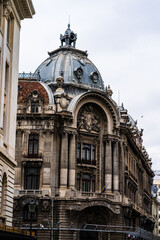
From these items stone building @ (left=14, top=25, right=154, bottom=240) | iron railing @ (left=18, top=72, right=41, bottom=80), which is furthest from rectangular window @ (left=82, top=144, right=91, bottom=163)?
iron railing @ (left=18, top=72, right=41, bottom=80)

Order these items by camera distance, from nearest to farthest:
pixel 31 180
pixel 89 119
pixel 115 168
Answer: pixel 31 180 → pixel 115 168 → pixel 89 119

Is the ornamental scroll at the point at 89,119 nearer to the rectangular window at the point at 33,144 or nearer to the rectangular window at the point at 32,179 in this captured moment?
the rectangular window at the point at 33,144

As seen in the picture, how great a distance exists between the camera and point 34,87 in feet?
211

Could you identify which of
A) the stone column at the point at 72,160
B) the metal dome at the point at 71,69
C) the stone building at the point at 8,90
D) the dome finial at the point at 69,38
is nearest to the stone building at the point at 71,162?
the stone column at the point at 72,160

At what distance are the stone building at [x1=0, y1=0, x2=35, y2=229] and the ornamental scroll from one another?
31616 millimetres

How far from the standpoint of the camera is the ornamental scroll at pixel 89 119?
65.1m

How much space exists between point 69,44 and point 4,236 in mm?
56675

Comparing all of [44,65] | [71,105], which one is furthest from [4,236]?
[44,65]

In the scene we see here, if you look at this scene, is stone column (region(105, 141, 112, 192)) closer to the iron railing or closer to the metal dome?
the metal dome

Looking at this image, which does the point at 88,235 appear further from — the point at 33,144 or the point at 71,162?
the point at 33,144

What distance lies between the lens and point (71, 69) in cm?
7088

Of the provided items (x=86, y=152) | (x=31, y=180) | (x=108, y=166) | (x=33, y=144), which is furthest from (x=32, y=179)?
(x=108, y=166)

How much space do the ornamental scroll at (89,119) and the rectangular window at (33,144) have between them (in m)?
6.67

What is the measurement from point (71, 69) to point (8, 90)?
4018 centimetres
